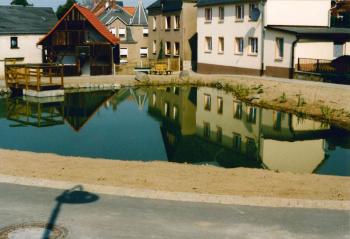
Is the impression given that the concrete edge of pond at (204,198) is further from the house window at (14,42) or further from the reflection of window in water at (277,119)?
the house window at (14,42)

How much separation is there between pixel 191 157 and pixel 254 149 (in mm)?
3495

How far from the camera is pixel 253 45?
4088 centimetres

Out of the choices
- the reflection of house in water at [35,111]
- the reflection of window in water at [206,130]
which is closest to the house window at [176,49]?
the reflection of house in water at [35,111]

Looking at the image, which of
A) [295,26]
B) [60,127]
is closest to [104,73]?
[295,26]

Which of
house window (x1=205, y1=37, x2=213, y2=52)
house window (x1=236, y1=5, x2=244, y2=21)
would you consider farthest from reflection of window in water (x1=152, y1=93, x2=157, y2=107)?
house window (x1=205, y1=37, x2=213, y2=52)

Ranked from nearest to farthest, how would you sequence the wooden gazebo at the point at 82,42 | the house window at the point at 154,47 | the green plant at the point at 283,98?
the green plant at the point at 283,98, the wooden gazebo at the point at 82,42, the house window at the point at 154,47

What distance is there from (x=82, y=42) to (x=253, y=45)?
17.2 m

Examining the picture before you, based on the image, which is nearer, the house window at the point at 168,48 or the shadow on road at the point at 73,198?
the shadow on road at the point at 73,198

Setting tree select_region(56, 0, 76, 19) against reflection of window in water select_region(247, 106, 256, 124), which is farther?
tree select_region(56, 0, 76, 19)

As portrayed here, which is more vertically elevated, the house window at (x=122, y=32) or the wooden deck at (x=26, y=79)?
the house window at (x=122, y=32)

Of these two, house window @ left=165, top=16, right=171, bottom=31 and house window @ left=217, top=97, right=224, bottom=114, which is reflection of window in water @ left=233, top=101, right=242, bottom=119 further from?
house window @ left=165, top=16, right=171, bottom=31

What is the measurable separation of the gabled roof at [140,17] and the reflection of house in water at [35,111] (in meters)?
28.2

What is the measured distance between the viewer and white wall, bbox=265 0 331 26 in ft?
Answer: 127

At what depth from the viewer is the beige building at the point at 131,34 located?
192 feet
